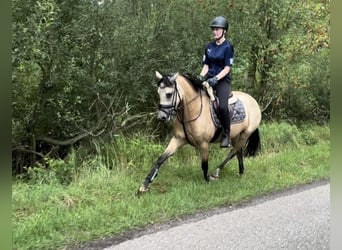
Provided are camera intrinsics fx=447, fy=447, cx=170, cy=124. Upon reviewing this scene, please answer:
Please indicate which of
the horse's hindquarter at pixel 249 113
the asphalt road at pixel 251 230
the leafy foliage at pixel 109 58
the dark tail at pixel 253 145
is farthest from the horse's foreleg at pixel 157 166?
the dark tail at pixel 253 145

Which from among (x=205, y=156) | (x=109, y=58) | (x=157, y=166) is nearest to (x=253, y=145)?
(x=205, y=156)

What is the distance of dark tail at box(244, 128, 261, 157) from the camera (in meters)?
6.55

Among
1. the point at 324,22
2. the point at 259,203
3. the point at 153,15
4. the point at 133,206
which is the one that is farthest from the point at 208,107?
the point at 324,22

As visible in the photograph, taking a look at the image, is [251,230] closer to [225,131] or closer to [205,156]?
[205,156]

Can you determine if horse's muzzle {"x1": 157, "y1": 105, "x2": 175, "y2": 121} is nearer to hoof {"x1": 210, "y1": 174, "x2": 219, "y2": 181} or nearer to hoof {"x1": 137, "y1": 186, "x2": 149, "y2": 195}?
hoof {"x1": 137, "y1": 186, "x2": 149, "y2": 195}

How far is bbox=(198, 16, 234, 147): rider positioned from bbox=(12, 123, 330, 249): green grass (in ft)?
2.63

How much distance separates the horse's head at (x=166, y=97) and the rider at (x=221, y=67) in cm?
59

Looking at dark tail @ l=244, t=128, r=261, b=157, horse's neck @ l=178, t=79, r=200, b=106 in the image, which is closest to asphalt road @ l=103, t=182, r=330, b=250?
horse's neck @ l=178, t=79, r=200, b=106

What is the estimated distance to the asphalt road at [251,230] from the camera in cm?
351

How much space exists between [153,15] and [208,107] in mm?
2334

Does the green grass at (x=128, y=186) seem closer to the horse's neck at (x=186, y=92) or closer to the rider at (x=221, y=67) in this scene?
the rider at (x=221, y=67)

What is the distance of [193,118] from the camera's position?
5312 mm

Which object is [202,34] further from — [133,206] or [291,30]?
[133,206]

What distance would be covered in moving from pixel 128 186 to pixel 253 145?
7.57 feet
